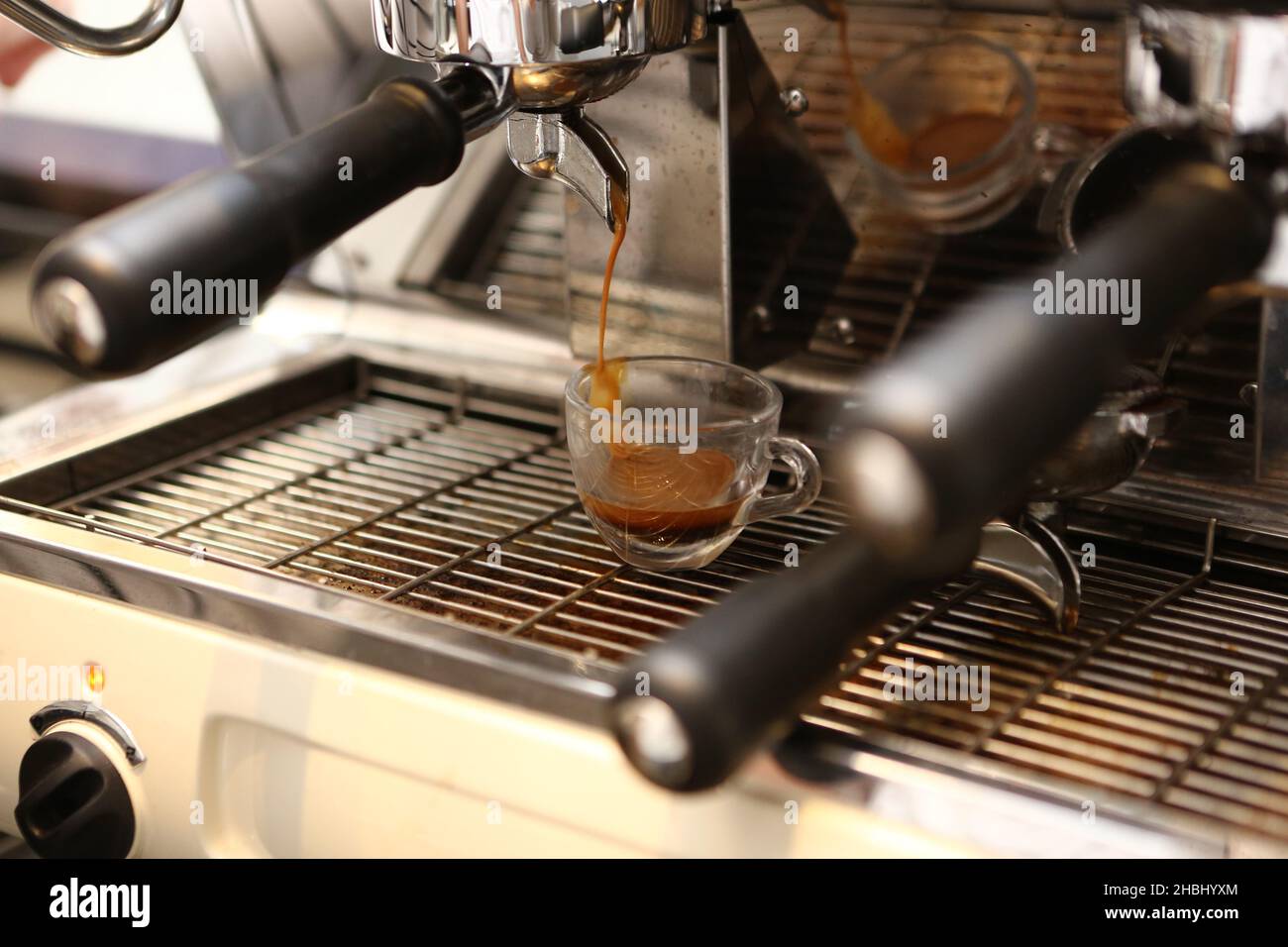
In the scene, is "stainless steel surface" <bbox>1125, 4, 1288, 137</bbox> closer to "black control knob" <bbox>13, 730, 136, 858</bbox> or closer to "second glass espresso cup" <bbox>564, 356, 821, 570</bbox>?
"second glass espresso cup" <bbox>564, 356, 821, 570</bbox>

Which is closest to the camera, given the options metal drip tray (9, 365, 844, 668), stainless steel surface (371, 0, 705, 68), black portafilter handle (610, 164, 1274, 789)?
black portafilter handle (610, 164, 1274, 789)

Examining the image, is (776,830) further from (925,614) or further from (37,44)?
(37,44)

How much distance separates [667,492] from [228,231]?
0.23 m

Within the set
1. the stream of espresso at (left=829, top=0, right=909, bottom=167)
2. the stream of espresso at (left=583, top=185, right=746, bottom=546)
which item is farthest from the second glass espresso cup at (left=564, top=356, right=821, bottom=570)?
the stream of espresso at (left=829, top=0, right=909, bottom=167)

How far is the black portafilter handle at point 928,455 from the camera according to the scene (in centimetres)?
33

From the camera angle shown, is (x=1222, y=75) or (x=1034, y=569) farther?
(x=1034, y=569)

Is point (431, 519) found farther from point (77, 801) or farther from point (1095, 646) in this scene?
point (1095, 646)

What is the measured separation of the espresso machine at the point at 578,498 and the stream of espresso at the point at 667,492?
25mm

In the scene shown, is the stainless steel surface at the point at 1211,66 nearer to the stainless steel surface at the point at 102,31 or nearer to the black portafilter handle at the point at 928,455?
the black portafilter handle at the point at 928,455

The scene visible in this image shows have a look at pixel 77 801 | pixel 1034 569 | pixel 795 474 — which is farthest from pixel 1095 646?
pixel 77 801

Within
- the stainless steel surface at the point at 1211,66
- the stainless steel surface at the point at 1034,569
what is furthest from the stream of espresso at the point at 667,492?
the stainless steel surface at the point at 1211,66

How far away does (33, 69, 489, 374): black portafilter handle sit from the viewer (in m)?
0.39

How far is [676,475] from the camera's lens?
589mm

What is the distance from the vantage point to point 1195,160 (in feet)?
1.36
